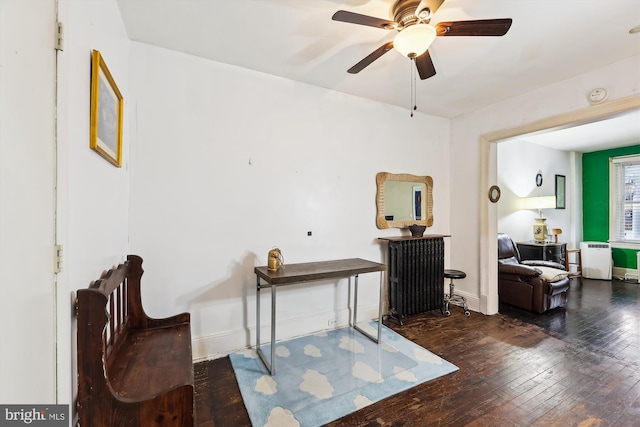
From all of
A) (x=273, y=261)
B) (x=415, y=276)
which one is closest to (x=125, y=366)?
(x=273, y=261)

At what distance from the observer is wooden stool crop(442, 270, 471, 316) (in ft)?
11.7

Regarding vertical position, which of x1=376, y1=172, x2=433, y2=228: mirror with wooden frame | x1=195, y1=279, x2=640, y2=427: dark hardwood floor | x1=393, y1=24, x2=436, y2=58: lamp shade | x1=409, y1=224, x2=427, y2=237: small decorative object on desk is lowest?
x1=195, y1=279, x2=640, y2=427: dark hardwood floor

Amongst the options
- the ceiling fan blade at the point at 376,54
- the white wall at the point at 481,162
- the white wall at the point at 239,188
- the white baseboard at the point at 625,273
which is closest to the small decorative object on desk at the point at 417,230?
the white wall at the point at 239,188

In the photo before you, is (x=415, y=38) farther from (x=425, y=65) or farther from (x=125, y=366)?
(x=125, y=366)

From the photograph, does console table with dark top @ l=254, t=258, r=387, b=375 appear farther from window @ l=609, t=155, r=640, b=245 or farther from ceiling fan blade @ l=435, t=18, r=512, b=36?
window @ l=609, t=155, r=640, b=245

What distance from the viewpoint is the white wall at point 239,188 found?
2299 mm

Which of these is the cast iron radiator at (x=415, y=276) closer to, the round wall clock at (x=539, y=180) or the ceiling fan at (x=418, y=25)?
the ceiling fan at (x=418, y=25)

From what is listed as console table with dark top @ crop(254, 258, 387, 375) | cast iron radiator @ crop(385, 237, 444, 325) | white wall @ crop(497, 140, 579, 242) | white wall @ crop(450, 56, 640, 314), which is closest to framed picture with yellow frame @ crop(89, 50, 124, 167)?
console table with dark top @ crop(254, 258, 387, 375)

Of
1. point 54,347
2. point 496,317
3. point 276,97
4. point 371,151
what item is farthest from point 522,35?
point 54,347

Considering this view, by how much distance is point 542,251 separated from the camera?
482 cm

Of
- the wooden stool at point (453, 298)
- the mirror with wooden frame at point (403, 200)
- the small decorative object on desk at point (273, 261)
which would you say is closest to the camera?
the small decorative object on desk at point (273, 261)

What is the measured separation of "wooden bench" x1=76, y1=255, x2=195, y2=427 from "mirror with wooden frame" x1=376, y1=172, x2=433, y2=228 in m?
2.54

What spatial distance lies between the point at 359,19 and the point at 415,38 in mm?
356

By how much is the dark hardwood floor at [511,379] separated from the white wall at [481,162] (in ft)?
2.12
